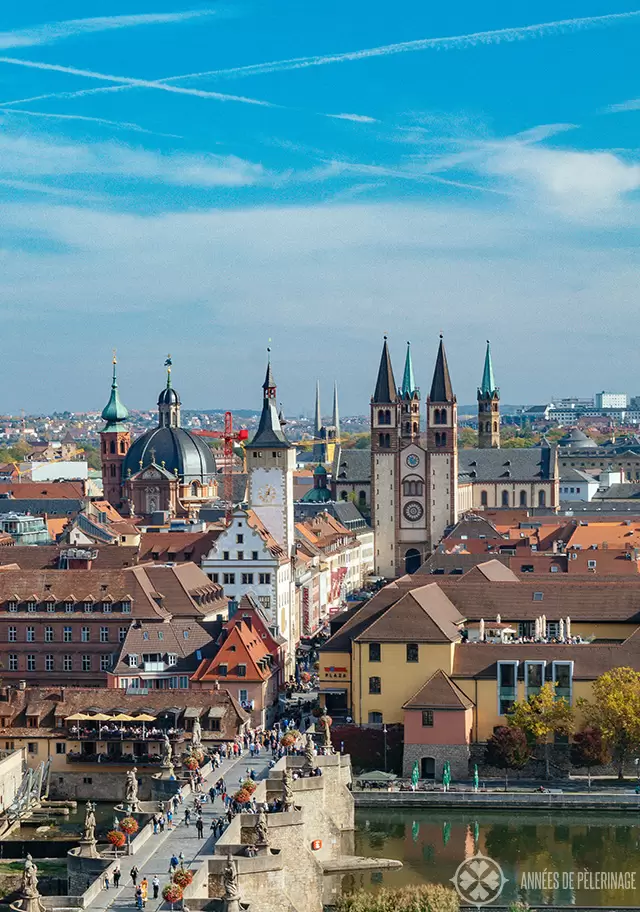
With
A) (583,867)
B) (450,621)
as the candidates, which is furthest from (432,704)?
(583,867)

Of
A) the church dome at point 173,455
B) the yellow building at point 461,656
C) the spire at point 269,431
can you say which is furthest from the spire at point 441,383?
the yellow building at point 461,656

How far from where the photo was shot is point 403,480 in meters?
189

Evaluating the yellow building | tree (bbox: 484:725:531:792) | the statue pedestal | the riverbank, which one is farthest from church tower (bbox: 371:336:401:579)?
the statue pedestal

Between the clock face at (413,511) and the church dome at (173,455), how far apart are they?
20.4 meters

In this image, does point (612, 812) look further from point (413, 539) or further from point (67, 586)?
point (413, 539)

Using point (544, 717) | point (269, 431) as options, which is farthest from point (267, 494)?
point (544, 717)

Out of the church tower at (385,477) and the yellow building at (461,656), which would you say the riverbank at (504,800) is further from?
the church tower at (385,477)

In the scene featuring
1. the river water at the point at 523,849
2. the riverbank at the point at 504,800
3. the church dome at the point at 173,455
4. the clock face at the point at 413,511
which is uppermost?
the church dome at the point at 173,455

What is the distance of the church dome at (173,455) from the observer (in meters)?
180

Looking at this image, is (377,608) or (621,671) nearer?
(621,671)

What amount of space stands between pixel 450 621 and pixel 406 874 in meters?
22.2

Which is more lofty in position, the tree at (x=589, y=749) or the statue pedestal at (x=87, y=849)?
the tree at (x=589, y=749)

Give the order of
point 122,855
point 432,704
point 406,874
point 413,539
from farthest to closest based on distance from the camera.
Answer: point 413,539 < point 432,704 < point 406,874 < point 122,855

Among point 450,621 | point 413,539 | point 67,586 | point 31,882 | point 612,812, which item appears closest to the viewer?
point 31,882
